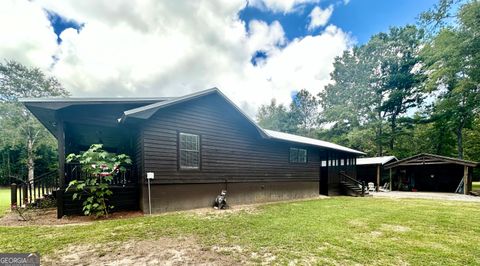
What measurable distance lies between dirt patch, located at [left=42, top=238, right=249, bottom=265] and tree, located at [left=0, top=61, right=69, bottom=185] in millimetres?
26876

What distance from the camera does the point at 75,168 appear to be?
6988 millimetres

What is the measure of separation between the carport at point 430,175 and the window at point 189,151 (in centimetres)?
1806

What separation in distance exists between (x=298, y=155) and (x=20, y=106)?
97.5 feet

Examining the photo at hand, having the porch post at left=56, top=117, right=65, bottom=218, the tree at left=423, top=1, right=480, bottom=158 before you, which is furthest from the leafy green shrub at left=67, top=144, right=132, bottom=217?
the tree at left=423, top=1, right=480, bottom=158

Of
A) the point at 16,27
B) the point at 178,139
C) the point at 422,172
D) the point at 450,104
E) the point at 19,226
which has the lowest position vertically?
the point at 422,172

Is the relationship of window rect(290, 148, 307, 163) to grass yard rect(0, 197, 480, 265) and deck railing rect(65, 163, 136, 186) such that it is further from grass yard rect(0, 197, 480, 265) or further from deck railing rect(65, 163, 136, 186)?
deck railing rect(65, 163, 136, 186)

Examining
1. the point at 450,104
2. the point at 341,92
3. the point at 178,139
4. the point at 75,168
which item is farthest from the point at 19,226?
the point at 341,92

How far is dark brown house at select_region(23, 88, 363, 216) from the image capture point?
6.94 metres

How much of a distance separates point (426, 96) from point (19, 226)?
3386 centimetres

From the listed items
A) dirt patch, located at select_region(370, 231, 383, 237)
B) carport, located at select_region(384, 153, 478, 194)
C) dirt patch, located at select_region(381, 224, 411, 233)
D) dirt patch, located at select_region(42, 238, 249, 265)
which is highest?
dirt patch, located at select_region(42, 238, 249, 265)

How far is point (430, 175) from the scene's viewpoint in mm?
20062

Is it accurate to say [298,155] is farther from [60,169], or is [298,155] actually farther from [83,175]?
[60,169]

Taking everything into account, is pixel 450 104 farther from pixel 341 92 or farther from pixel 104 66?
pixel 104 66

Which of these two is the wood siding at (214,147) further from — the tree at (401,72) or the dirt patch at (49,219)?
the tree at (401,72)
